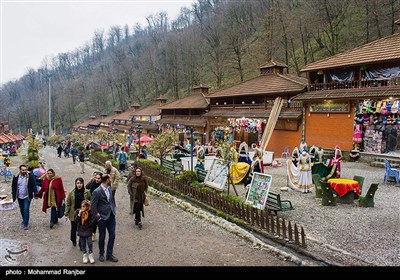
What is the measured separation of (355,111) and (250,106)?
11.0 meters

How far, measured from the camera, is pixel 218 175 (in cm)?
1316

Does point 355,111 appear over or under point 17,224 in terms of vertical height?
over

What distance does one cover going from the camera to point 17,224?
32.6 feet

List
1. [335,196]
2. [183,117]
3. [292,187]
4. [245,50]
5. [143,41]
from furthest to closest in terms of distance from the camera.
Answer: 1. [143,41]
2. [245,50]
3. [183,117]
4. [292,187]
5. [335,196]

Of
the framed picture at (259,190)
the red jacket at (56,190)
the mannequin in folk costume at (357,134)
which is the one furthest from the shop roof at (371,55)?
the red jacket at (56,190)

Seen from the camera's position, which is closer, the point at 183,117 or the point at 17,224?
the point at 17,224

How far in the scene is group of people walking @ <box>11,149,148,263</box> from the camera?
673 cm

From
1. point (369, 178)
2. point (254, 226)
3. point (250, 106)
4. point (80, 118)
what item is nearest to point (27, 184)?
point (254, 226)

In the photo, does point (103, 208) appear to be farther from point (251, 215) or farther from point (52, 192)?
point (251, 215)

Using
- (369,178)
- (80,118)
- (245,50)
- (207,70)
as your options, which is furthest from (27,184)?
(80,118)

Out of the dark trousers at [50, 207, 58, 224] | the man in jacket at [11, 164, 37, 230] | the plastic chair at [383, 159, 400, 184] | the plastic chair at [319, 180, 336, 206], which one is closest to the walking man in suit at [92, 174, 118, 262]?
the dark trousers at [50, 207, 58, 224]

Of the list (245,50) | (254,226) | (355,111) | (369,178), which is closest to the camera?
(254,226)

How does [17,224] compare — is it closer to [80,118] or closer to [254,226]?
[254,226]
